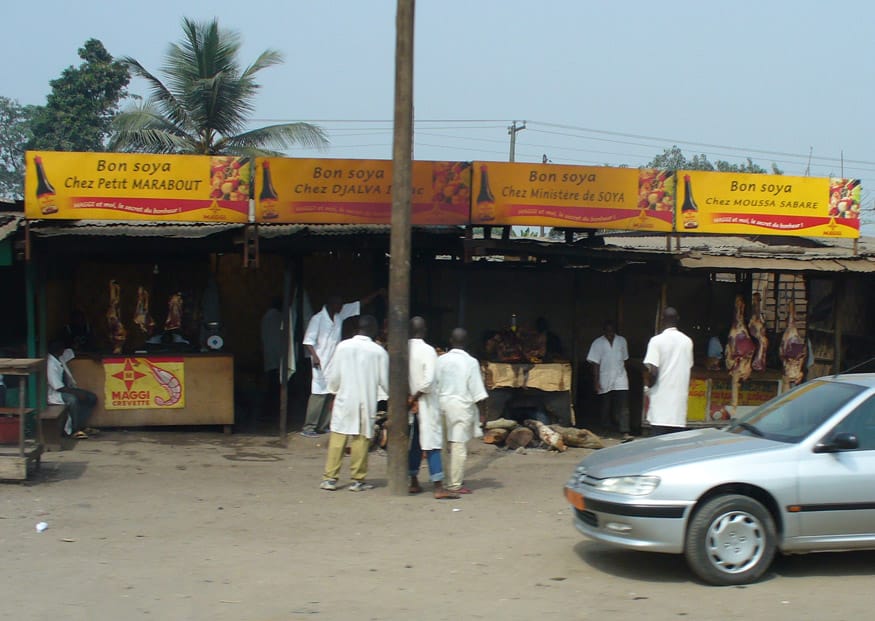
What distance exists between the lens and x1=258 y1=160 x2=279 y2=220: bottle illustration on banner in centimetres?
1002

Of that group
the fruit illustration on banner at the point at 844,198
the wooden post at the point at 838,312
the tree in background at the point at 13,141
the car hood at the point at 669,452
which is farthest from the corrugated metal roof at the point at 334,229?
the tree in background at the point at 13,141

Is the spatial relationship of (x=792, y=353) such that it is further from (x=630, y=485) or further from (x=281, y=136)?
(x=281, y=136)

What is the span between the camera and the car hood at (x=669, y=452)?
583cm

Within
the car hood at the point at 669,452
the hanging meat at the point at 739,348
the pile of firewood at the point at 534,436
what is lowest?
the pile of firewood at the point at 534,436

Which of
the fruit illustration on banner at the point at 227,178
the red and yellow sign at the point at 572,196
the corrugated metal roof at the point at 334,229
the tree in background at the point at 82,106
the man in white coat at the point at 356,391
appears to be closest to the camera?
the man in white coat at the point at 356,391

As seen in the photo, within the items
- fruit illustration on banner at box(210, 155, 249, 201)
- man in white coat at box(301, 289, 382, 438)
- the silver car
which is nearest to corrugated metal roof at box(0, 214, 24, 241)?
fruit illustration on banner at box(210, 155, 249, 201)

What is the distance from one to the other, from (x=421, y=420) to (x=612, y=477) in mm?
2717

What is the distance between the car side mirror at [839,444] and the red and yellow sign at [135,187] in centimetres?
660

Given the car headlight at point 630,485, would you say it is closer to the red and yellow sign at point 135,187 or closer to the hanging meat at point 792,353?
the red and yellow sign at point 135,187

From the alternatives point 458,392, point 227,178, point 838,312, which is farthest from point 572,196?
point 838,312

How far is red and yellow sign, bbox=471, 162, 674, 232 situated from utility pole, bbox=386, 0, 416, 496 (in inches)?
83.3

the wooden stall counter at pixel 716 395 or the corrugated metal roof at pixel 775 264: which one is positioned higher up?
the corrugated metal roof at pixel 775 264

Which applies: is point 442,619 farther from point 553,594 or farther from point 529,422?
point 529,422

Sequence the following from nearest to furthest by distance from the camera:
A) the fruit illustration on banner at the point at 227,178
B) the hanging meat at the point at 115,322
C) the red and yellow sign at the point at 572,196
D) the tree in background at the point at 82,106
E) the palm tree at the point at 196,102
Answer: the fruit illustration on banner at the point at 227,178 < the red and yellow sign at the point at 572,196 < the hanging meat at the point at 115,322 < the palm tree at the point at 196,102 < the tree in background at the point at 82,106
